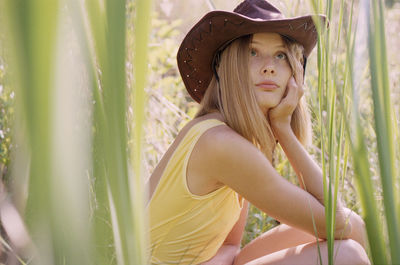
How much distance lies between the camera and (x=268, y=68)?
177 centimetres

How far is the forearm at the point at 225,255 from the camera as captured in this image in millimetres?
1988

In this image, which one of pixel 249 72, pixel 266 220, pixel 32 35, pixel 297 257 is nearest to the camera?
pixel 32 35

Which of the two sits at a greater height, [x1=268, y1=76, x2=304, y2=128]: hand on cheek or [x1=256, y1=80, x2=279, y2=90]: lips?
[x1=256, y1=80, x2=279, y2=90]: lips

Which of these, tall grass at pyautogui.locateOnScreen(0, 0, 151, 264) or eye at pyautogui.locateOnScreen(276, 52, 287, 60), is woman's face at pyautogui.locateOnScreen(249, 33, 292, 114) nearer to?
eye at pyautogui.locateOnScreen(276, 52, 287, 60)

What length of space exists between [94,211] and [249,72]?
1.43 metres

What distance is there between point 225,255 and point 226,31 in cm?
92

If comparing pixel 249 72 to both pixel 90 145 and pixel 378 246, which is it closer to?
pixel 378 246

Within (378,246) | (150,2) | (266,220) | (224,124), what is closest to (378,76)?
(378,246)

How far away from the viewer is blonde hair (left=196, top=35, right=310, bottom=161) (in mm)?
1773

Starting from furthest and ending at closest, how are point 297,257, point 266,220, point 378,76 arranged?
1. point 266,220
2. point 297,257
3. point 378,76

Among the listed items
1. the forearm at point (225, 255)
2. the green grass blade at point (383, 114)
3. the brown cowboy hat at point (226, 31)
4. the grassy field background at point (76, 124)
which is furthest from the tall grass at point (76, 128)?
the forearm at point (225, 255)

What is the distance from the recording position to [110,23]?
0.35 meters

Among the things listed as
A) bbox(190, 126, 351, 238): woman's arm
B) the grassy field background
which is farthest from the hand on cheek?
the grassy field background

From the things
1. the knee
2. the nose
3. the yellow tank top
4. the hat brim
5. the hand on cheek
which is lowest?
the knee
